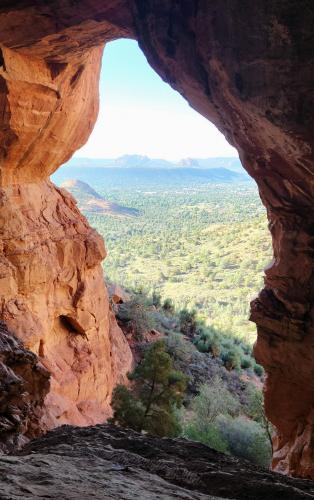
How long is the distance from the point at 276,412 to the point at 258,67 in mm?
7222

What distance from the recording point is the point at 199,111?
9328 millimetres

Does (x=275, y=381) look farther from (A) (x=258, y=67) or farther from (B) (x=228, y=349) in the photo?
(B) (x=228, y=349)

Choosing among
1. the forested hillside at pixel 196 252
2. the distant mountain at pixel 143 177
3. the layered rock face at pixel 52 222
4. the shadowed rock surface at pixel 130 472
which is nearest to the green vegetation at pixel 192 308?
the forested hillside at pixel 196 252

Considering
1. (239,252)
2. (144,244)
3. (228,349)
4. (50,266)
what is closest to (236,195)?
(144,244)

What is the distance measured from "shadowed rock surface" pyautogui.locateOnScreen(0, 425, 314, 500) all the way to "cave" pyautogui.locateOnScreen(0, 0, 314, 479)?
3.43 meters

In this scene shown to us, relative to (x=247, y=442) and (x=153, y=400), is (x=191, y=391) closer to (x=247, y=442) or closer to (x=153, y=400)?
(x=247, y=442)

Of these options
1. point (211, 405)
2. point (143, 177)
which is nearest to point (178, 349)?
point (211, 405)

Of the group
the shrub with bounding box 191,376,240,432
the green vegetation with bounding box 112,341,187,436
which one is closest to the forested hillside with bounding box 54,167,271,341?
the shrub with bounding box 191,376,240,432

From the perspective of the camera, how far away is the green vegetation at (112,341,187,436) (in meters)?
12.2

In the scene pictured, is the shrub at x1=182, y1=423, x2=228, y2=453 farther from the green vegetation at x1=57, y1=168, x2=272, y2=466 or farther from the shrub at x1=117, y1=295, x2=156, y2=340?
the shrub at x1=117, y1=295, x2=156, y2=340

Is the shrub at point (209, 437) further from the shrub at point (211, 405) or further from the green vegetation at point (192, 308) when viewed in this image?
the shrub at point (211, 405)

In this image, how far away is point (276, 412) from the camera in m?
9.72

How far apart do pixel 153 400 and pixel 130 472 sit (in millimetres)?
7671

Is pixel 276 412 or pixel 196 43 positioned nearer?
pixel 196 43
